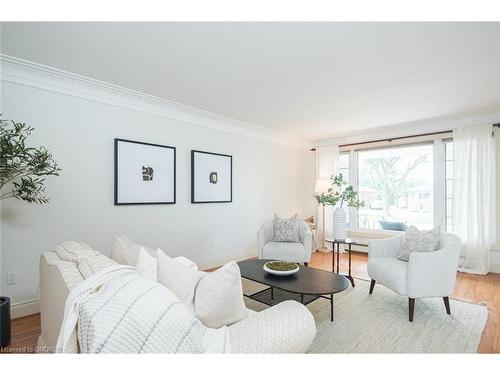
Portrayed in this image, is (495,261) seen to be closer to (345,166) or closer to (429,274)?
(429,274)

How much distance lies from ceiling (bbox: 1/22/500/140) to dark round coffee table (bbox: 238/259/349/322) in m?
2.01

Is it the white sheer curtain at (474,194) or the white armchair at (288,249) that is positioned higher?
the white sheer curtain at (474,194)

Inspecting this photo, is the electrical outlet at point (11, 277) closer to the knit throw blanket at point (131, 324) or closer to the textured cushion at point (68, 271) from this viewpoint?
the textured cushion at point (68, 271)

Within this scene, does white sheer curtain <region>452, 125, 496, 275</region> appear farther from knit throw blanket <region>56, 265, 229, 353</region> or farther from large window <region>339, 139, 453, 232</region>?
knit throw blanket <region>56, 265, 229, 353</region>

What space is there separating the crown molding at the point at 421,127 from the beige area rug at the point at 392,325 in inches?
108

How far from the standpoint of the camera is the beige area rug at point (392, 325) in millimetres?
1997

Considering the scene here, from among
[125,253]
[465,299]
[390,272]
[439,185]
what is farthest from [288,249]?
[439,185]

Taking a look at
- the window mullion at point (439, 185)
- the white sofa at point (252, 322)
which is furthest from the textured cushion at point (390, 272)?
the window mullion at point (439, 185)

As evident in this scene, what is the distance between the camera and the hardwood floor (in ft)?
6.64

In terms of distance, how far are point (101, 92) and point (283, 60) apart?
6.75 ft

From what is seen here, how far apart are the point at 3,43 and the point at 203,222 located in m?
2.83

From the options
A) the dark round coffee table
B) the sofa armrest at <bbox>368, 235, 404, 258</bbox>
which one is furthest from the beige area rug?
the sofa armrest at <bbox>368, 235, 404, 258</bbox>

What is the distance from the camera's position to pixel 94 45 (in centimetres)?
212
